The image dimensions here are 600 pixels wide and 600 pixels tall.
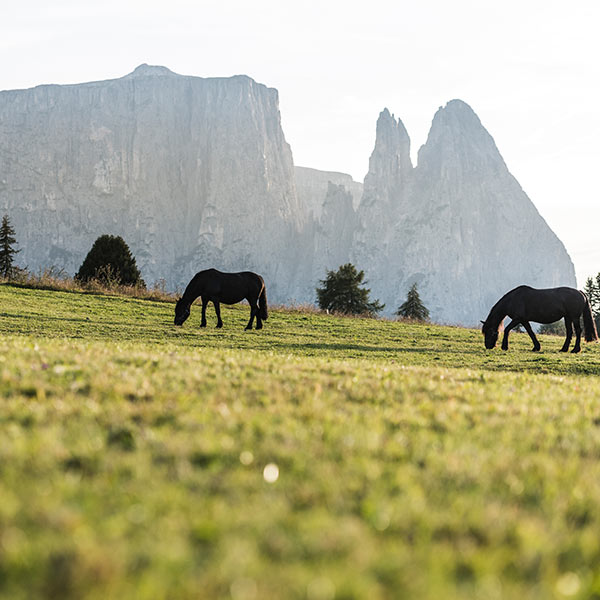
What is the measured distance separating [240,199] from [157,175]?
22.0m

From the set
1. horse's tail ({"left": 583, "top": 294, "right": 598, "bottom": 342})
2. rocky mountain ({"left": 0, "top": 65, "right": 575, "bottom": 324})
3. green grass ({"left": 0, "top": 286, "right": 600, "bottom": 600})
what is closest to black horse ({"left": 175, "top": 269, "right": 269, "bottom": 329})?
horse's tail ({"left": 583, "top": 294, "right": 598, "bottom": 342})

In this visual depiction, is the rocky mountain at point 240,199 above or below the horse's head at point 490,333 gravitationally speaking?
above

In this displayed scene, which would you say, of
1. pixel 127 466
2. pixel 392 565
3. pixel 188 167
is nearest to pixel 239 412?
pixel 127 466

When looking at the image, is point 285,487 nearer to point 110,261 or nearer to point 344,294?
point 110,261

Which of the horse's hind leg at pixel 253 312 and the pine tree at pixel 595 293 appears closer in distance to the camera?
the horse's hind leg at pixel 253 312

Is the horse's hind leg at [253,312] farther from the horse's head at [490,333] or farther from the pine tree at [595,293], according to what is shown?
the pine tree at [595,293]

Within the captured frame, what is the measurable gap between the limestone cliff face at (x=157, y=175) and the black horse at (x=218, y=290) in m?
116

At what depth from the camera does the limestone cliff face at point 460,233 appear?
156 meters

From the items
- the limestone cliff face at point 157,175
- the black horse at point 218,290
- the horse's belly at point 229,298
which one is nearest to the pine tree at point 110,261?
the black horse at point 218,290

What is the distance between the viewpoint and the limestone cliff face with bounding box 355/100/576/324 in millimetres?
156500

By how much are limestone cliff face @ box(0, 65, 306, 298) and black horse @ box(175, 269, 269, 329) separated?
116 metres

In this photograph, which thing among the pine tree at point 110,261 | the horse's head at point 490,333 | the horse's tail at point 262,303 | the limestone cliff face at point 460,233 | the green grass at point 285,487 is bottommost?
the green grass at point 285,487

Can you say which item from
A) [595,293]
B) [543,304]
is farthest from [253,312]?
[595,293]

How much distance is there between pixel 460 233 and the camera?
162125 mm
